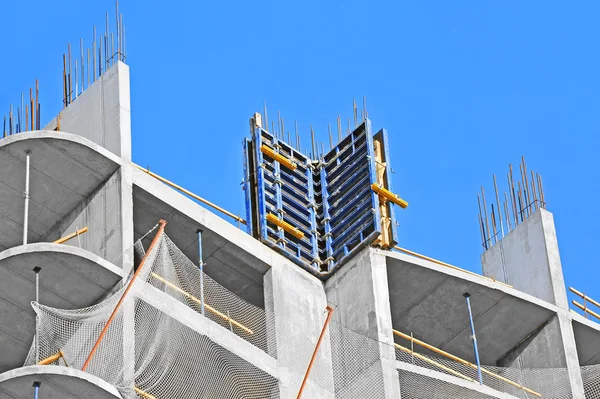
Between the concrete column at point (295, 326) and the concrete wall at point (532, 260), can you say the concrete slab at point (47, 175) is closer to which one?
the concrete column at point (295, 326)

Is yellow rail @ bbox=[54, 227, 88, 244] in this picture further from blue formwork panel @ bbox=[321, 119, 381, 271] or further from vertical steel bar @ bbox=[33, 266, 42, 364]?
blue formwork panel @ bbox=[321, 119, 381, 271]

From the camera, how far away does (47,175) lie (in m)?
39.2

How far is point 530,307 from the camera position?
44.0 m

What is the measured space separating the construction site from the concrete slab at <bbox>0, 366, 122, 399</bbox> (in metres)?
0.04

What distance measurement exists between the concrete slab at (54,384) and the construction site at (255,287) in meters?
0.04

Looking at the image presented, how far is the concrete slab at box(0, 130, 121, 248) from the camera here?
38.5 metres

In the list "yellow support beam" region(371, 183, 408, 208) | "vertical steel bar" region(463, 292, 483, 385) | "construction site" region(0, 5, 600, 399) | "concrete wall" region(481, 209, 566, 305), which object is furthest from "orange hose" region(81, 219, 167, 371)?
"concrete wall" region(481, 209, 566, 305)

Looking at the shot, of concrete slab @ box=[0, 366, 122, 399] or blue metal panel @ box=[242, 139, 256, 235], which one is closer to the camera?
concrete slab @ box=[0, 366, 122, 399]

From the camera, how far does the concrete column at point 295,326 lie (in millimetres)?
39781

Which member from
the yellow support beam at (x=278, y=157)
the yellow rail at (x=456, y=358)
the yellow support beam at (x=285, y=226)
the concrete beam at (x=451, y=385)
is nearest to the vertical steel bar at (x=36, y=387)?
the concrete beam at (x=451, y=385)

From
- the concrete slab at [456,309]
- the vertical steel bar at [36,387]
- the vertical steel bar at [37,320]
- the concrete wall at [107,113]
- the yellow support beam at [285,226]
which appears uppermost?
the concrete wall at [107,113]

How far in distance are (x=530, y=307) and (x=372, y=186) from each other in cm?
469

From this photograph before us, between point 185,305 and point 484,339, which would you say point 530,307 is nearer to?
point 484,339

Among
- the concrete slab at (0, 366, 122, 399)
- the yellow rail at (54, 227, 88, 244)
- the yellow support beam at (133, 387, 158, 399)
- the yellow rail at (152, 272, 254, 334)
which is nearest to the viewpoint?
the concrete slab at (0, 366, 122, 399)
